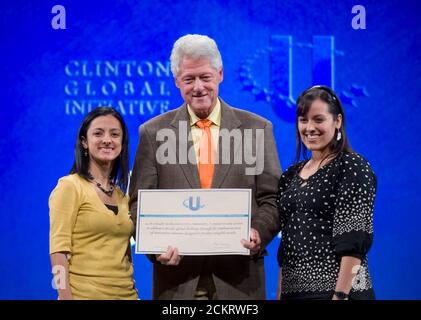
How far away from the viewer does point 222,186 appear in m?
2.69

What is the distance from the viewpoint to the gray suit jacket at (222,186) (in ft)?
8.77

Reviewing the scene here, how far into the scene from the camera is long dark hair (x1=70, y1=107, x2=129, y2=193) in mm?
2756

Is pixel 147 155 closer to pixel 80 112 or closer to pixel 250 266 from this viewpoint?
pixel 250 266

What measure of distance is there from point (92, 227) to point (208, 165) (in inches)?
21.0

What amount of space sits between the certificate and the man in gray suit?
0.06 metres

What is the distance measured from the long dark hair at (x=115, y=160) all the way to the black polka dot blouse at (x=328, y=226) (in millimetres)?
717

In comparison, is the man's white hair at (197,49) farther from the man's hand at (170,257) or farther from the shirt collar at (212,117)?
the man's hand at (170,257)

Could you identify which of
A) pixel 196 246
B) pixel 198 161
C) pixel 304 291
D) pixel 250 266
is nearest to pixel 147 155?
pixel 198 161

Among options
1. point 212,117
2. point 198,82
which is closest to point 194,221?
point 212,117

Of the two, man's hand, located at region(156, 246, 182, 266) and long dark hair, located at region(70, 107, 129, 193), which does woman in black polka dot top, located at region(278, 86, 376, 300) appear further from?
long dark hair, located at region(70, 107, 129, 193)

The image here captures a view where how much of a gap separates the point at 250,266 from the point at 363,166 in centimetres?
64

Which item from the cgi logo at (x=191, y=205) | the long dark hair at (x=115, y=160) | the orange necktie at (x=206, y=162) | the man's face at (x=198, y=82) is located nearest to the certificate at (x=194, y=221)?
the cgi logo at (x=191, y=205)

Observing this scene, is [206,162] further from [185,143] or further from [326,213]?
[326,213]
